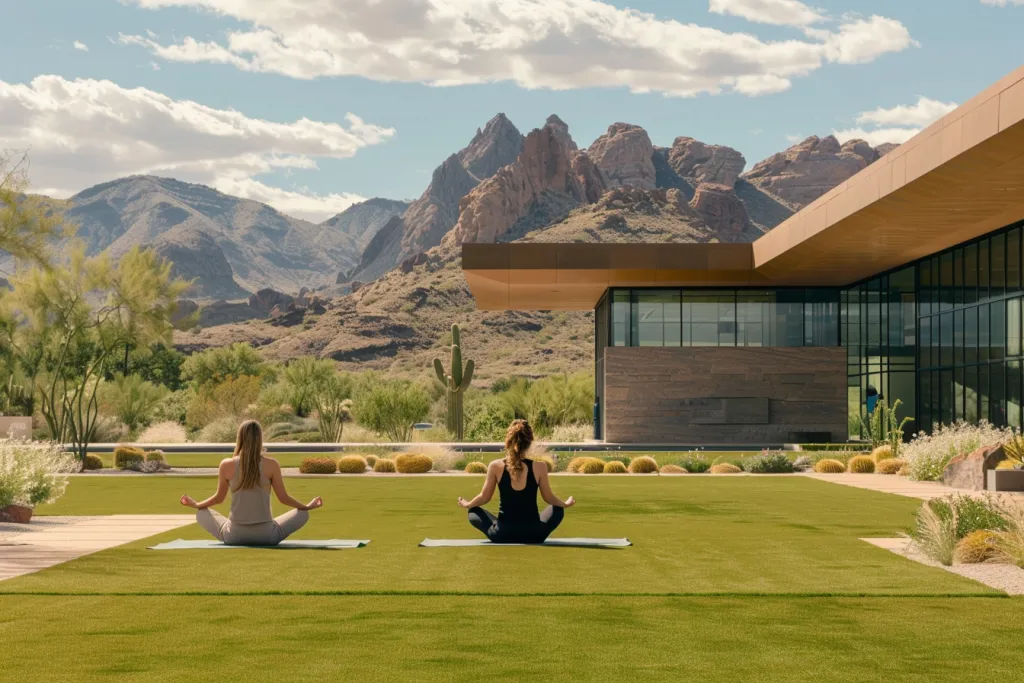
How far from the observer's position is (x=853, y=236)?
99.5ft

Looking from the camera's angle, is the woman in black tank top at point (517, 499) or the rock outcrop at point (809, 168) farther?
the rock outcrop at point (809, 168)

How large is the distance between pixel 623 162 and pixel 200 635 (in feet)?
490

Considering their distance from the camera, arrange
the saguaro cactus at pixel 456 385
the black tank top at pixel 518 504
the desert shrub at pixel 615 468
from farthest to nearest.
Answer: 1. the saguaro cactus at pixel 456 385
2. the desert shrub at pixel 615 468
3. the black tank top at pixel 518 504

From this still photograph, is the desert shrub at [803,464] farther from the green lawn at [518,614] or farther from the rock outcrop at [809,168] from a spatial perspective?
the rock outcrop at [809,168]

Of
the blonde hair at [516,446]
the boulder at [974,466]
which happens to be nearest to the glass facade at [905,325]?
the boulder at [974,466]

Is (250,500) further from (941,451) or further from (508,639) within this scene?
(941,451)

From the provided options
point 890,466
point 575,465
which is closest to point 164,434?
point 575,465

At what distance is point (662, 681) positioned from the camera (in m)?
6.49

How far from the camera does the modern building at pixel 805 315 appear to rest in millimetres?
29438

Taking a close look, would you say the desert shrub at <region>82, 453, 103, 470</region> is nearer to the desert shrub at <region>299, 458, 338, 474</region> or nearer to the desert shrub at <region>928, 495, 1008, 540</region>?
the desert shrub at <region>299, 458, 338, 474</region>

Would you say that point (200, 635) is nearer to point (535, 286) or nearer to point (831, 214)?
point (831, 214)

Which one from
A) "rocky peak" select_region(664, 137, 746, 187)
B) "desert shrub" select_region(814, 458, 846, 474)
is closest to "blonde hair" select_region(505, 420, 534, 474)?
"desert shrub" select_region(814, 458, 846, 474)

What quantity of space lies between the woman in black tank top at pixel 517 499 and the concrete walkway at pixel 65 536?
395 cm

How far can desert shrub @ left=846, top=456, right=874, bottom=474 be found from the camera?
27.9 m
